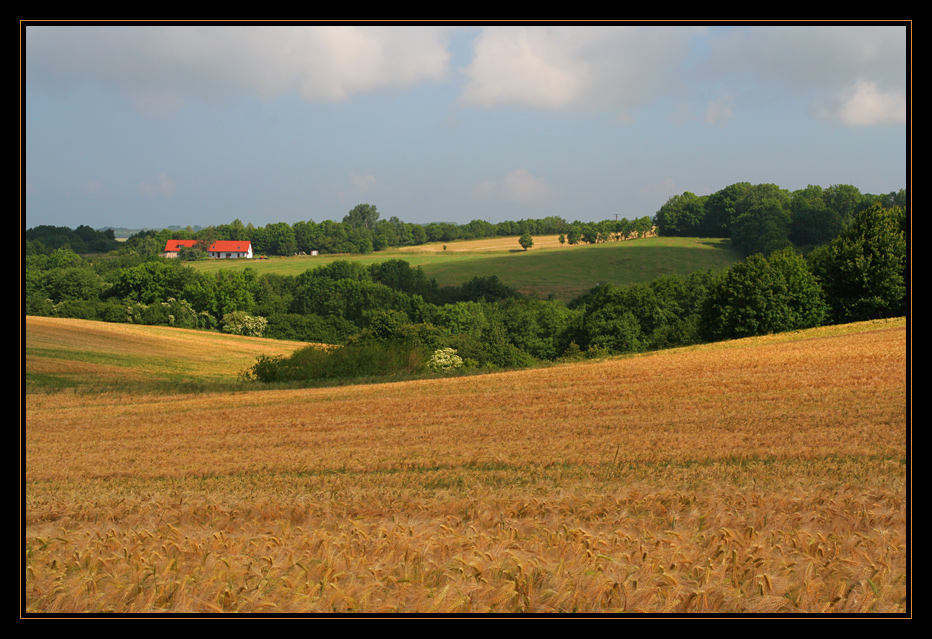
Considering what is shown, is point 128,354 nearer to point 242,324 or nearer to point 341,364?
point 341,364

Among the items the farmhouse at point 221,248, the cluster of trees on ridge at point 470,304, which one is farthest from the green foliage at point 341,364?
the farmhouse at point 221,248

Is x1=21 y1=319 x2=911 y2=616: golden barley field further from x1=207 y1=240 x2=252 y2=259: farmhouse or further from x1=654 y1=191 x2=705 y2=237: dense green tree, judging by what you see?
x1=654 y1=191 x2=705 y2=237: dense green tree

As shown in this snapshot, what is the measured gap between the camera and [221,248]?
127750 millimetres

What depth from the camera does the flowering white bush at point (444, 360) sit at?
151ft

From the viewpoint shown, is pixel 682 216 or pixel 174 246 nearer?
pixel 174 246

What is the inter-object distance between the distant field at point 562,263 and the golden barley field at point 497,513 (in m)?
83.6

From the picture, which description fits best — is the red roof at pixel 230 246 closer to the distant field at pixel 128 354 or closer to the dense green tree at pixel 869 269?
the distant field at pixel 128 354

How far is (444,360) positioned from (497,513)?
40883 mm

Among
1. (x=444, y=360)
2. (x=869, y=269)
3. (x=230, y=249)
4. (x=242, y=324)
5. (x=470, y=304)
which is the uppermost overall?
(x=230, y=249)

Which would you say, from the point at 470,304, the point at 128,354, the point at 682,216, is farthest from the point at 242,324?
the point at 682,216

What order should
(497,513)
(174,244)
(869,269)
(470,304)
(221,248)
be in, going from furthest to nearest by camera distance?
1. (221,248)
2. (174,244)
3. (470,304)
4. (869,269)
5. (497,513)

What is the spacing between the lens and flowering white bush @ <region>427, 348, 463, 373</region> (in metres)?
45.9

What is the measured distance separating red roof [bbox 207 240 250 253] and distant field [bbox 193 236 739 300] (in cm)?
→ 459

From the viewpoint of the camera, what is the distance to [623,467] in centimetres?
898
